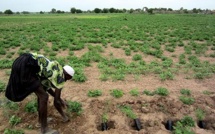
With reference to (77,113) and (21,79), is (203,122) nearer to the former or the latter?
(77,113)

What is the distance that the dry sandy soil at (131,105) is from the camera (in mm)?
5281

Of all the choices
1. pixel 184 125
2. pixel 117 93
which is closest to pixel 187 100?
pixel 184 125

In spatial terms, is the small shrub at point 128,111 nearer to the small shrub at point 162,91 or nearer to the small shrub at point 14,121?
the small shrub at point 162,91

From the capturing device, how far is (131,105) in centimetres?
604

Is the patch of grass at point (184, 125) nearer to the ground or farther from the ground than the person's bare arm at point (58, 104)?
nearer to the ground

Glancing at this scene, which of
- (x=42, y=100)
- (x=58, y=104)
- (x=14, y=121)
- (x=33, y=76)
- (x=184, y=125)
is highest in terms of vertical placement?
(x=33, y=76)

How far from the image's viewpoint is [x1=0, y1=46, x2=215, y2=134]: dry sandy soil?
5.28 m

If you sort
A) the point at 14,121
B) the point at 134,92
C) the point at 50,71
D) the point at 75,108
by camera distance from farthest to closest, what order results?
the point at 134,92, the point at 75,108, the point at 14,121, the point at 50,71

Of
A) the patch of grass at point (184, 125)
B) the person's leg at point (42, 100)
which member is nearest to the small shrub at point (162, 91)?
the patch of grass at point (184, 125)

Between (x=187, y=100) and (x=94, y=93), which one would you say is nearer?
(x=187, y=100)

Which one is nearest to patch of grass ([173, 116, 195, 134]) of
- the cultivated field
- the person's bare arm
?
the cultivated field

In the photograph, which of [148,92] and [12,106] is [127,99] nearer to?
[148,92]

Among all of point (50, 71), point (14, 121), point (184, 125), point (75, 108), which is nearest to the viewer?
point (50, 71)

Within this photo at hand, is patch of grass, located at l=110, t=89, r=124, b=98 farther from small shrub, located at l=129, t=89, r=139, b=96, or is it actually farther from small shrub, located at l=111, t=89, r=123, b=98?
small shrub, located at l=129, t=89, r=139, b=96
